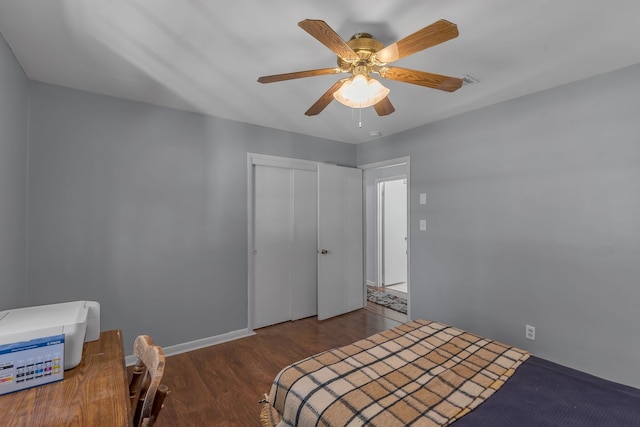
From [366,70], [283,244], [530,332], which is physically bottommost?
[530,332]

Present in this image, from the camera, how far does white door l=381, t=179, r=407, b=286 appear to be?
214 inches

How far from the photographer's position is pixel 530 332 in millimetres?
2539

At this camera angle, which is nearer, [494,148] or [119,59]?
[119,59]

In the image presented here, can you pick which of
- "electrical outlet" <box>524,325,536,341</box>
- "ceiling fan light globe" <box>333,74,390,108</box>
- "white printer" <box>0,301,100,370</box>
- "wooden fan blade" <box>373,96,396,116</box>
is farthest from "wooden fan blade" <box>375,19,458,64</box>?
"electrical outlet" <box>524,325,536,341</box>

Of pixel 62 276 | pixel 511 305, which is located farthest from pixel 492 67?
pixel 62 276

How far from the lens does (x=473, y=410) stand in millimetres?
1249

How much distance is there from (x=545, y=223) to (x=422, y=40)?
6.81ft

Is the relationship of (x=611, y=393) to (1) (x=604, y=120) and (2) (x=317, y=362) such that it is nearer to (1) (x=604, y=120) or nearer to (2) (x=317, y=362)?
(2) (x=317, y=362)

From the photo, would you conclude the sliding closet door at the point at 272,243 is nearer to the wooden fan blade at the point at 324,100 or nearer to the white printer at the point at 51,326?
the wooden fan blade at the point at 324,100

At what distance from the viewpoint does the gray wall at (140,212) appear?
2.34 metres

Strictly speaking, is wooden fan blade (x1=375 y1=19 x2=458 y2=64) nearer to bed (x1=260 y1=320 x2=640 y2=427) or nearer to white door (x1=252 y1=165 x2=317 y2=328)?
bed (x1=260 y1=320 x2=640 y2=427)

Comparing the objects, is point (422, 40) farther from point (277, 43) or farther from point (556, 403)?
point (556, 403)

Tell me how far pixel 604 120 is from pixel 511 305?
5.53 ft

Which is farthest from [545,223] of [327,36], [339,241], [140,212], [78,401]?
[140,212]
